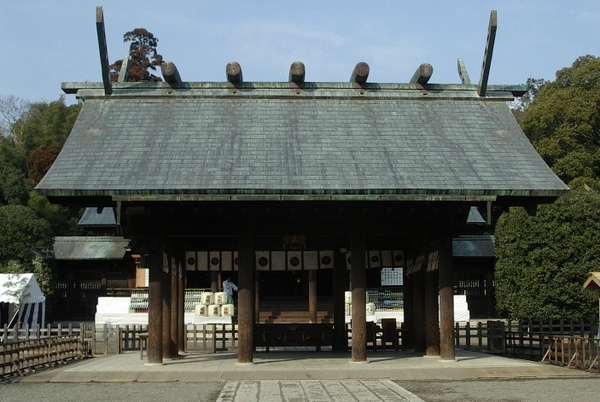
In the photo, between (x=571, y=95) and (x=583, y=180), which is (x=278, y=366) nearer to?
(x=583, y=180)

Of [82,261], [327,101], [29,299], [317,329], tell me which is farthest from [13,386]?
[82,261]

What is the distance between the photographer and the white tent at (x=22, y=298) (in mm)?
28297

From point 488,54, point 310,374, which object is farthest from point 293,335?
point 488,54

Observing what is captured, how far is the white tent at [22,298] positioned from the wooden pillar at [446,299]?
17525 mm

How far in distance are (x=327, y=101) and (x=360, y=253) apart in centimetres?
452

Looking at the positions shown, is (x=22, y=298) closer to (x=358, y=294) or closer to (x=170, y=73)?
(x=170, y=73)

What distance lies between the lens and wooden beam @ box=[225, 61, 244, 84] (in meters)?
18.3

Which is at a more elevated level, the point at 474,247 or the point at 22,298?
the point at 474,247

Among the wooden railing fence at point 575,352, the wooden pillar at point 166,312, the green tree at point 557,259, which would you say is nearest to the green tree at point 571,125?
the green tree at point 557,259

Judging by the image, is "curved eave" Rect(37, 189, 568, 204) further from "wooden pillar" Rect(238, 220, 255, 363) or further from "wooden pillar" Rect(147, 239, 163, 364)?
"wooden pillar" Rect(147, 239, 163, 364)

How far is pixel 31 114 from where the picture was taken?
71.8m

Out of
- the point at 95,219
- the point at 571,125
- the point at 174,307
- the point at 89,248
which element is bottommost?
the point at 174,307

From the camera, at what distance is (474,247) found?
125 feet

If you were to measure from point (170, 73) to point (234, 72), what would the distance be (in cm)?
161
